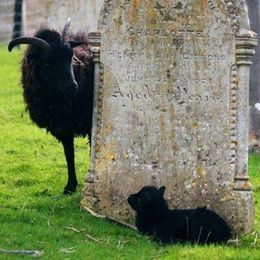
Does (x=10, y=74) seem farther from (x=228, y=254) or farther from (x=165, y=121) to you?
(x=228, y=254)

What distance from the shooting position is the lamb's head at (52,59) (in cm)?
1163

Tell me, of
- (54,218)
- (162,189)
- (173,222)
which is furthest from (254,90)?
(173,222)

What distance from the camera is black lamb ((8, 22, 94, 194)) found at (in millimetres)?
11766

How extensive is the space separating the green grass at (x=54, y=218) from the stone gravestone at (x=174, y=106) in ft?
1.63

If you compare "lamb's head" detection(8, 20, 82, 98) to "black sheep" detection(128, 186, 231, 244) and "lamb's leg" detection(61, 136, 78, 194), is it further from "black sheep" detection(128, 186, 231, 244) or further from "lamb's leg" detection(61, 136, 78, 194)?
"black sheep" detection(128, 186, 231, 244)

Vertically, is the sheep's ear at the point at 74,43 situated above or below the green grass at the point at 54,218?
above

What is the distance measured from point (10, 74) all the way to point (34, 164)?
7.75 m

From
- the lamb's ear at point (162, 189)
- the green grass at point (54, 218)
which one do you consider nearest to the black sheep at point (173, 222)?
the lamb's ear at point (162, 189)

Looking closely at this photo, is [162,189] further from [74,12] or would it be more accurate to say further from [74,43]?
[74,12]

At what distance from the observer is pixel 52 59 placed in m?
11.8

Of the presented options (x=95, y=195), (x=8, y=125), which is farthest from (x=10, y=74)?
(x=95, y=195)

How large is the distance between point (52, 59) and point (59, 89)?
1.15ft

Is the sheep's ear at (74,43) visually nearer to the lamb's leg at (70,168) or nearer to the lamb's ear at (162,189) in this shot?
the lamb's leg at (70,168)

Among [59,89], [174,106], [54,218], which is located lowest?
[54,218]
